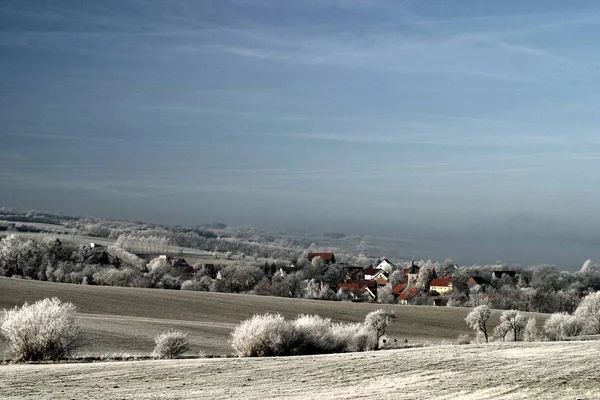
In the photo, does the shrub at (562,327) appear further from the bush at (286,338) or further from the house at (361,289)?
the house at (361,289)

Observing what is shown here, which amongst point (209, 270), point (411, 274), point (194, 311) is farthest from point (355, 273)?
point (194, 311)

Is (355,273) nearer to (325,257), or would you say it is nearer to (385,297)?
(325,257)

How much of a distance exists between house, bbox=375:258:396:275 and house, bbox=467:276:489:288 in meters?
33.8

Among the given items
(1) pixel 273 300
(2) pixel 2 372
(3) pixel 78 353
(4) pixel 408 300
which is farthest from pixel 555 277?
(2) pixel 2 372

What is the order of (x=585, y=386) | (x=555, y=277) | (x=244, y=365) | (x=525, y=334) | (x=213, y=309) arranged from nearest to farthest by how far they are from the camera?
(x=585, y=386) < (x=244, y=365) < (x=525, y=334) < (x=213, y=309) < (x=555, y=277)

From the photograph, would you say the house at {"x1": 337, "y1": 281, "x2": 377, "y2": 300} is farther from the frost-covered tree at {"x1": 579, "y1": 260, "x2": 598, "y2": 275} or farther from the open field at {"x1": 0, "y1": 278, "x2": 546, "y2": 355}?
the frost-covered tree at {"x1": 579, "y1": 260, "x2": 598, "y2": 275}

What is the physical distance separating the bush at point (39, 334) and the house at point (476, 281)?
317 feet

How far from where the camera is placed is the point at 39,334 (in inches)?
1543

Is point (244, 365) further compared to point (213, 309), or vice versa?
point (213, 309)

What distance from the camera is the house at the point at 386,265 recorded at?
172m

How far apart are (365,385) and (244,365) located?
8.14 m

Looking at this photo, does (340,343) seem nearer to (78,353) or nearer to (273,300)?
(78,353)

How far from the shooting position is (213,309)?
81.0 metres

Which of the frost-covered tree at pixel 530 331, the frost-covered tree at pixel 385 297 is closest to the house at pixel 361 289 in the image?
the frost-covered tree at pixel 385 297
